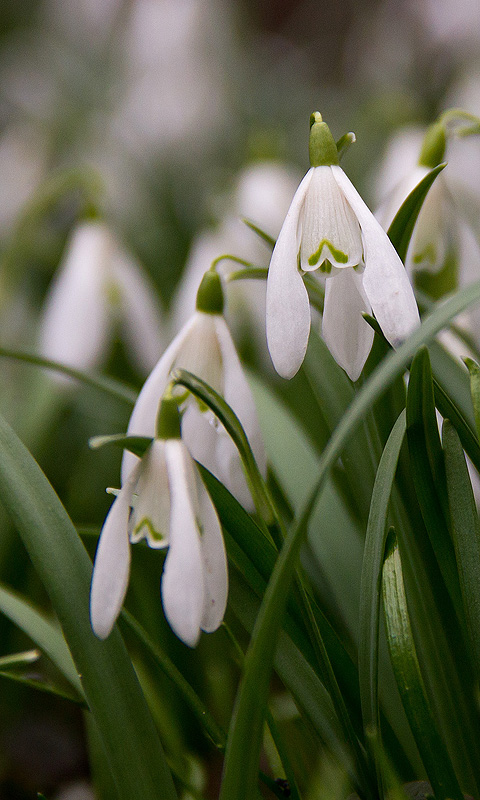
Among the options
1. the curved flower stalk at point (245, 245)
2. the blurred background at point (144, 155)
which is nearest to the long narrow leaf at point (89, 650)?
the blurred background at point (144, 155)

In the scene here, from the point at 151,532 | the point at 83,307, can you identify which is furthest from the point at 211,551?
the point at 83,307

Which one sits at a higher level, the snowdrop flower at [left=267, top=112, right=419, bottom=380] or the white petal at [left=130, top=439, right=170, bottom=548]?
the snowdrop flower at [left=267, top=112, right=419, bottom=380]

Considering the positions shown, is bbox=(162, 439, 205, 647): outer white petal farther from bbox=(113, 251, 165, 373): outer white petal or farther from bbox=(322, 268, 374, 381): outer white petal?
bbox=(113, 251, 165, 373): outer white petal

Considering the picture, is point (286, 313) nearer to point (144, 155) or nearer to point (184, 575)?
point (184, 575)

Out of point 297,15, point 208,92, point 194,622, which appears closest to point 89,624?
point 194,622

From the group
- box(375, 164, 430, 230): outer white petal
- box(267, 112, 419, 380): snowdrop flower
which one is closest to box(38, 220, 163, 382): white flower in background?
box(375, 164, 430, 230): outer white petal

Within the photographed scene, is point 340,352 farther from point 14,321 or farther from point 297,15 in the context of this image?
point 297,15

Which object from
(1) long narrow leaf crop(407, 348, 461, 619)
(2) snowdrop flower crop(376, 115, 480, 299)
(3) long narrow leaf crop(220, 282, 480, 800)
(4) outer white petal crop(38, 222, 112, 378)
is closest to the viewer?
(3) long narrow leaf crop(220, 282, 480, 800)
